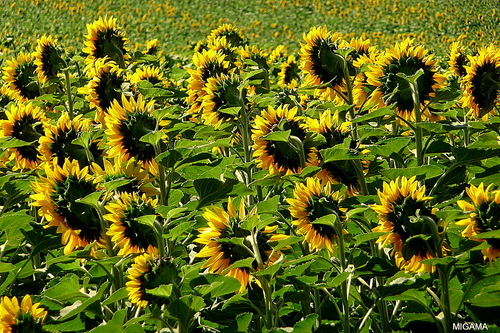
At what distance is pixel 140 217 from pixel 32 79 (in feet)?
8.54

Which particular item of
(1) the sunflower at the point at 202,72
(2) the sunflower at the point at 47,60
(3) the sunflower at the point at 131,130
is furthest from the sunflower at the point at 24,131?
(2) the sunflower at the point at 47,60

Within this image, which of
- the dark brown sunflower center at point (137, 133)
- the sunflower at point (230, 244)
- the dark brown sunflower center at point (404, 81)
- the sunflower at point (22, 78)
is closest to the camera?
the sunflower at point (230, 244)

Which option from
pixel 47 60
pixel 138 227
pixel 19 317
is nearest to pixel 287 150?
pixel 138 227

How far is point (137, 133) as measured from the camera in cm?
261

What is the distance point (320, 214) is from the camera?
85.7 inches

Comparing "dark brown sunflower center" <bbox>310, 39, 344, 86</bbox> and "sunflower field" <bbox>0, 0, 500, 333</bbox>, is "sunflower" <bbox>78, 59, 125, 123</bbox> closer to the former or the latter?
"sunflower field" <bbox>0, 0, 500, 333</bbox>

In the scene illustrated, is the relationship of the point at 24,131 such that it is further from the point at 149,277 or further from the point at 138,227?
the point at 149,277

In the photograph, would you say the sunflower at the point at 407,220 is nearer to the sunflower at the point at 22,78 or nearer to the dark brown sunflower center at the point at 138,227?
the dark brown sunflower center at the point at 138,227

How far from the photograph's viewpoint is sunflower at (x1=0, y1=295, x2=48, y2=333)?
1.96m

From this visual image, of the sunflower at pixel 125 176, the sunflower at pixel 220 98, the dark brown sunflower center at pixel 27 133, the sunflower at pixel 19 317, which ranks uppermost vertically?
the sunflower at pixel 220 98

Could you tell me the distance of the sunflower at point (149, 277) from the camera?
1943 mm

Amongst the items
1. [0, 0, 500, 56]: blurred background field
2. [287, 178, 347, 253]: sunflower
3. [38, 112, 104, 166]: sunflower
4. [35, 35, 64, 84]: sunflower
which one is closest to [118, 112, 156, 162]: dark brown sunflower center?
[38, 112, 104, 166]: sunflower

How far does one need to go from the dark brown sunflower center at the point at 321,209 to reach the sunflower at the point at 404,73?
0.87 m

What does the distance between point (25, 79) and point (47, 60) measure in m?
0.28
